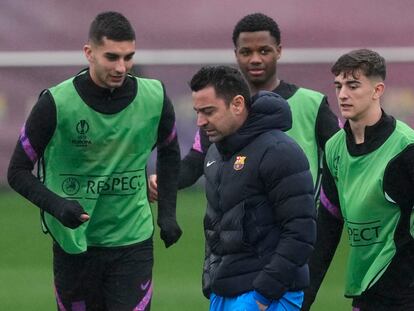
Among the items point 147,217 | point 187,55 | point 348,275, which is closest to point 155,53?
point 187,55

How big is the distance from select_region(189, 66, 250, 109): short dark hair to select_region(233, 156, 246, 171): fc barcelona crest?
22 centimetres

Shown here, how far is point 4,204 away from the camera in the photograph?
10.3 meters

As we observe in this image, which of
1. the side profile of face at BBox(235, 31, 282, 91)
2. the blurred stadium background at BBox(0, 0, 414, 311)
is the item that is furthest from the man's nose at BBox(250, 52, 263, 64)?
the blurred stadium background at BBox(0, 0, 414, 311)

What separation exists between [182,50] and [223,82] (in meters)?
4.28

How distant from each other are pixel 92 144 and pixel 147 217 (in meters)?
0.46

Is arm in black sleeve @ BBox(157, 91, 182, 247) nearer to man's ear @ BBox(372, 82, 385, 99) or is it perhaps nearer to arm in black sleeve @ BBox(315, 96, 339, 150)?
arm in black sleeve @ BBox(315, 96, 339, 150)

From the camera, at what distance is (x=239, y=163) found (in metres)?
5.53

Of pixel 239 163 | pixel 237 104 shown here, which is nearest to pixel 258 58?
pixel 237 104

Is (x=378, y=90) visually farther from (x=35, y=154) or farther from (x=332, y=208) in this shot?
(x=35, y=154)

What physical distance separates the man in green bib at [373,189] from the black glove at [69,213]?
1.09 meters

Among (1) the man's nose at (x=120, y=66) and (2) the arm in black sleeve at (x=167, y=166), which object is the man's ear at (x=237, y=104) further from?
(2) the arm in black sleeve at (x=167, y=166)

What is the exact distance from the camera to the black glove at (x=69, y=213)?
20.5 ft

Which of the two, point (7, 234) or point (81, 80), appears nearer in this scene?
point (81, 80)

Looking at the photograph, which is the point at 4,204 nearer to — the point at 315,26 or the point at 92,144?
the point at 315,26
